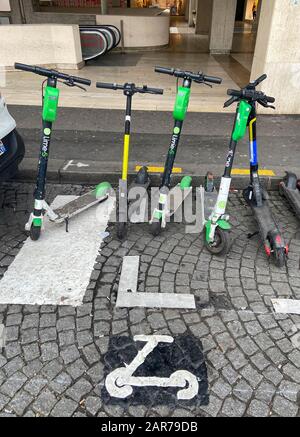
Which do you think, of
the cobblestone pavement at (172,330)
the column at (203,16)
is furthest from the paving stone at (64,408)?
the column at (203,16)

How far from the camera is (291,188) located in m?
4.21

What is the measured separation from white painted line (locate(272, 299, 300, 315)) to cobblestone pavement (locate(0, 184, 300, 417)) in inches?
2.2

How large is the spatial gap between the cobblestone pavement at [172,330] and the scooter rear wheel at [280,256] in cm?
Answer: 8

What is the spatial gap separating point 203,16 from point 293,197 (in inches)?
738

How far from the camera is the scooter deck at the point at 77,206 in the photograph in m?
3.74

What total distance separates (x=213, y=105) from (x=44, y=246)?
17.1 feet

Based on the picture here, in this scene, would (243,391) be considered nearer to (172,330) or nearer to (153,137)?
(172,330)

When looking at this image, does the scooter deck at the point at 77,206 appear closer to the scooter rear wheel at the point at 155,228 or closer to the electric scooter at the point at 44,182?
the electric scooter at the point at 44,182

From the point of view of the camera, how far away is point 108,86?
3352 mm

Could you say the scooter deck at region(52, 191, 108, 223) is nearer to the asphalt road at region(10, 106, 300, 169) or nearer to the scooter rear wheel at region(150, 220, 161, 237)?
the scooter rear wheel at region(150, 220, 161, 237)

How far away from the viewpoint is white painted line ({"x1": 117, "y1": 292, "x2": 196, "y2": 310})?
9.26 ft

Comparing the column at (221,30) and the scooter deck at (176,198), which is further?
the column at (221,30)

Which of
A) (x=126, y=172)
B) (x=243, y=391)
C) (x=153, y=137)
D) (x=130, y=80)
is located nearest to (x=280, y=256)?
(x=243, y=391)
